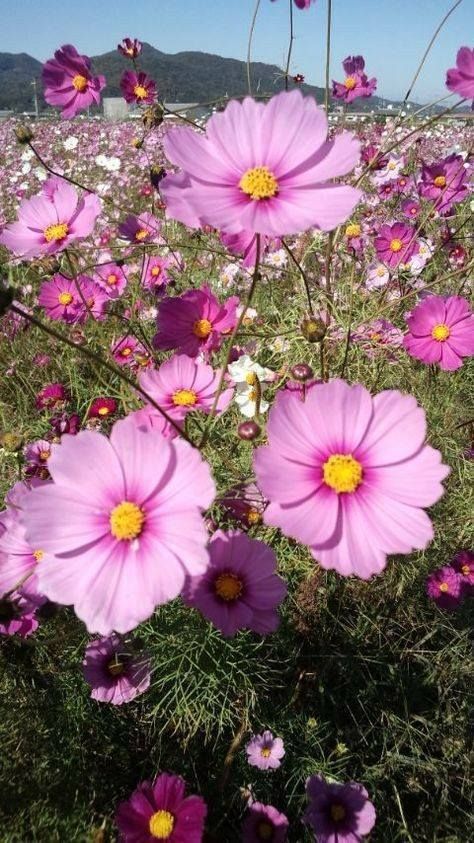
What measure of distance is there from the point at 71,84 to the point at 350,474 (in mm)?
1023

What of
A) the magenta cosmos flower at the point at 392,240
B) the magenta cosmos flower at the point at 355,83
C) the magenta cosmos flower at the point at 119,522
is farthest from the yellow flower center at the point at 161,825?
the magenta cosmos flower at the point at 355,83

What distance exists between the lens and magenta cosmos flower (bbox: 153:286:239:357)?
0.79 metres

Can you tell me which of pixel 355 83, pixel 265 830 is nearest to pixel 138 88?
pixel 355 83

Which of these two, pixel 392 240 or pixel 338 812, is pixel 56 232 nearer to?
pixel 338 812

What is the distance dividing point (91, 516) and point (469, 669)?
41.1 inches

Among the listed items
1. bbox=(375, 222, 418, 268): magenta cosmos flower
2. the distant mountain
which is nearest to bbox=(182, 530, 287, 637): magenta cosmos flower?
bbox=(375, 222, 418, 268): magenta cosmos flower

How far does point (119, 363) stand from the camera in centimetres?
130

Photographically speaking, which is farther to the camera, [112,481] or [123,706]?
[123,706]

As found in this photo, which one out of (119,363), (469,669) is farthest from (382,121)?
(469,669)

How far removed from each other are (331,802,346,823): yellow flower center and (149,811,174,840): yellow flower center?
0.95 ft

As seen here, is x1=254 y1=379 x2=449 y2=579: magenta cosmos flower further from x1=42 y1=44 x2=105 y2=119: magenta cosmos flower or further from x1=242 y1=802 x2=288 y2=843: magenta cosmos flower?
x1=42 y1=44 x2=105 y2=119: magenta cosmos flower

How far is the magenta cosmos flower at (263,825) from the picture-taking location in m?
0.87

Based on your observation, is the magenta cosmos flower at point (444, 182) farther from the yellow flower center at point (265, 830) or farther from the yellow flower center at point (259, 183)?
the yellow flower center at point (265, 830)

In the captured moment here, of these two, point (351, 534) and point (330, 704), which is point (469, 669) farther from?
point (351, 534)
